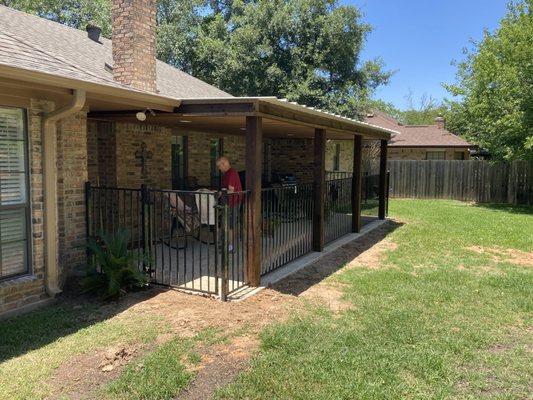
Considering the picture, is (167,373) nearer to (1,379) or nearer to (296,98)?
(1,379)

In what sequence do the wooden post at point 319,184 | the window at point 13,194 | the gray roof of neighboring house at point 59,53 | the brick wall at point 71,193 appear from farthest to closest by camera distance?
the wooden post at point 319,184 < the brick wall at point 71,193 < the window at point 13,194 < the gray roof of neighboring house at point 59,53

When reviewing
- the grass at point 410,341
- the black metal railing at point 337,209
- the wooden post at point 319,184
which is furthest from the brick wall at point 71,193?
the black metal railing at point 337,209

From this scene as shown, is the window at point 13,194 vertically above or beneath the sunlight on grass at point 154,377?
above

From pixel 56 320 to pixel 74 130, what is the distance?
2.49 meters

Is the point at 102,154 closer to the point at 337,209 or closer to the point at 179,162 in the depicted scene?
the point at 179,162

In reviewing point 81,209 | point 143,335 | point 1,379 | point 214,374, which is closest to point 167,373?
point 214,374

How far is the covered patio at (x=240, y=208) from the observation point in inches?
238

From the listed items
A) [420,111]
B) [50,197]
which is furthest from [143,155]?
[420,111]

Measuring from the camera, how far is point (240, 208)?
6.23m

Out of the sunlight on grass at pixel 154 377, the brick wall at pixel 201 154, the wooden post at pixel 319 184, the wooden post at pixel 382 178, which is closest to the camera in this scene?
the sunlight on grass at pixel 154 377

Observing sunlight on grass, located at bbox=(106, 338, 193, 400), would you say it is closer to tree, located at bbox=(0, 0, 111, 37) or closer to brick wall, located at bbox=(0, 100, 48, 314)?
brick wall, located at bbox=(0, 100, 48, 314)

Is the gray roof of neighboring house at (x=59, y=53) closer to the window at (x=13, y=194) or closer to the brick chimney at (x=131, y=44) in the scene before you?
the brick chimney at (x=131, y=44)

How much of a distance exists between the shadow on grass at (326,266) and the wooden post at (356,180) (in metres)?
0.45

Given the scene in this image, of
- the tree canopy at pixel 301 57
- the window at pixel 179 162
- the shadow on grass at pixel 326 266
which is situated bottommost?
the shadow on grass at pixel 326 266
